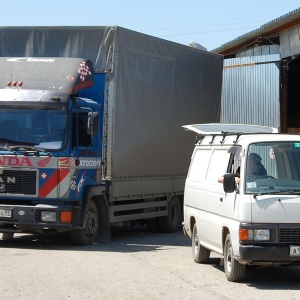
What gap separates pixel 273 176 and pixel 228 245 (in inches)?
45.7

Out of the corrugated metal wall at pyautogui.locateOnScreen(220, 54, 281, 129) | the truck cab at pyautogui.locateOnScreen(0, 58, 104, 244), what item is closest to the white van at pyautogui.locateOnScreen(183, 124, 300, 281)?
the truck cab at pyautogui.locateOnScreen(0, 58, 104, 244)

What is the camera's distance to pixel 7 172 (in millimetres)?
15219

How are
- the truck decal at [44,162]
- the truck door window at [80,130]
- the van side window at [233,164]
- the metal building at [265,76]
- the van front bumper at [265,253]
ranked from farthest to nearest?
the metal building at [265,76], the truck door window at [80,130], the truck decal at [44,162], the van side window at [233,164], the van front bumper at [265,253]

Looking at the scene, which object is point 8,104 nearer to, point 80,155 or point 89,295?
point 80,155

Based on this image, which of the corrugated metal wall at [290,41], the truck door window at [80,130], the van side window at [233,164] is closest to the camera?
the van side window at [233,164]

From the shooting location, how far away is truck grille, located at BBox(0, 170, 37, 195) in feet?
49.7

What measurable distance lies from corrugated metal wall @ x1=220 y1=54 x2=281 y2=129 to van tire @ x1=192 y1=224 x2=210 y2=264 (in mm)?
10293

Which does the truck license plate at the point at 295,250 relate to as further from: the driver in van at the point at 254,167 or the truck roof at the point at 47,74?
the truck roof at the point at 47,74

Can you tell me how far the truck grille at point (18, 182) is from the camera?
596 inches

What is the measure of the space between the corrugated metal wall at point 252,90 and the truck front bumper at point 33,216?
32.2 feet

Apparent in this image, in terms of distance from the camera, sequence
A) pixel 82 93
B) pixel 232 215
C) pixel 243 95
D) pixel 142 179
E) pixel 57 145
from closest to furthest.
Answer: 1. pixel 232 215
2. pixel 57 145
3. pixel 82 93
4. pixel 142 179
5. pixel 243 95

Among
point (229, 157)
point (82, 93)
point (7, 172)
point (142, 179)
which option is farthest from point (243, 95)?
point (229, 157)

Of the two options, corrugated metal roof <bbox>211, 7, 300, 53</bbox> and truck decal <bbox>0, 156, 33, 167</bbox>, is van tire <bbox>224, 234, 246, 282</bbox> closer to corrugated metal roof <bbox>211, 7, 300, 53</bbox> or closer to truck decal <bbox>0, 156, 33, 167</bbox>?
truck decal <bbox>0, 156, 33, 167</bbox>

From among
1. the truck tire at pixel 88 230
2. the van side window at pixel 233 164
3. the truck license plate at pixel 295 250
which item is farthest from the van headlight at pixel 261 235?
the truck tire at pixel 88 230
